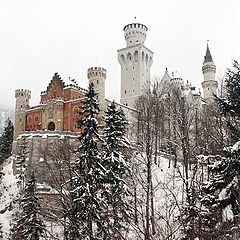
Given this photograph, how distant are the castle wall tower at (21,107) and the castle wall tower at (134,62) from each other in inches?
558

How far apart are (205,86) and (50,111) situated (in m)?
24.9

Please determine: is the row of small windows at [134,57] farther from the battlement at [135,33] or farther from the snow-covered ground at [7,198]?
the snow-covered ground at [7,198]

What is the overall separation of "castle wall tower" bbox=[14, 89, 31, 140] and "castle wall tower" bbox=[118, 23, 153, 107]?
1417 centimetres

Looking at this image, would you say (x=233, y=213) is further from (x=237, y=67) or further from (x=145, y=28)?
(x=145, y=28)

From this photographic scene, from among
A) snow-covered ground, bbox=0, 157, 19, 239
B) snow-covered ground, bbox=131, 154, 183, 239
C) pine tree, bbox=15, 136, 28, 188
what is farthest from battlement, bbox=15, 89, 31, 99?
snow-covered ground, bbox=131, 154, 183, 239

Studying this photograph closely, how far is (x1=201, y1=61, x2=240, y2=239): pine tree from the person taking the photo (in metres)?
12.0

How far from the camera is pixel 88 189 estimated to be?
19.4m

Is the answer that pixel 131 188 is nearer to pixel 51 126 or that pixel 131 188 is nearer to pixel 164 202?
pixel 164 202

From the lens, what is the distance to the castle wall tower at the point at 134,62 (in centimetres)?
5928

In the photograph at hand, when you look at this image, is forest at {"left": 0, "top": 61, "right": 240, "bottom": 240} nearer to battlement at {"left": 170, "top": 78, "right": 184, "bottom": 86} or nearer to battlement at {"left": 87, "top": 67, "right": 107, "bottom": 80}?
battlement at {"left": 87, "top": 67, "right": 107, "bottom": 80}

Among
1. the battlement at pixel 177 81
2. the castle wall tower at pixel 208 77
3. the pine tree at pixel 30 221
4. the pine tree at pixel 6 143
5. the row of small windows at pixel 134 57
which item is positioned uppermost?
the row of small windows at pixel 134 57

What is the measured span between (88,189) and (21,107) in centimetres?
3637

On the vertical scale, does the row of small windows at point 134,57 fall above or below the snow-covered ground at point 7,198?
above

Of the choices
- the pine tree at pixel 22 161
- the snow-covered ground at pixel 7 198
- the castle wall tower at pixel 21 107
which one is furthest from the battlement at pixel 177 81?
the snow-covered ground at pixel 7 198
